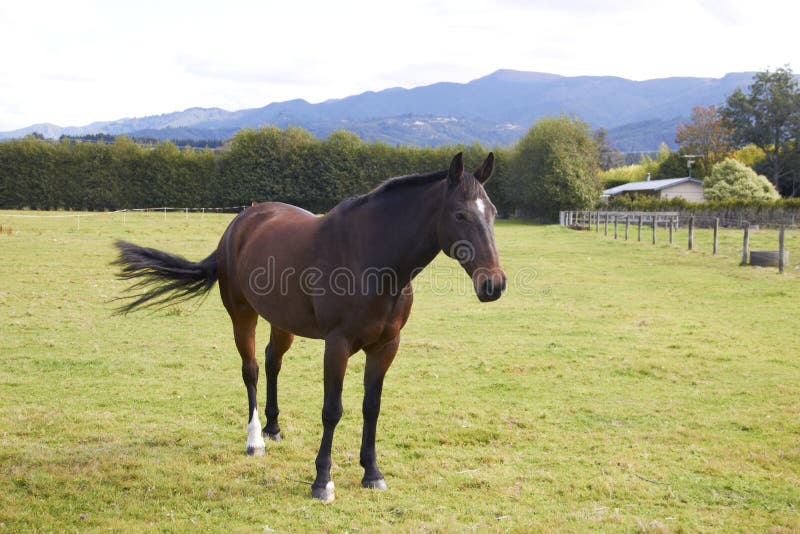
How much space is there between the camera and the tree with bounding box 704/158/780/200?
49812 millimetres

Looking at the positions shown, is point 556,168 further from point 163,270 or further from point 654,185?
point 163,270

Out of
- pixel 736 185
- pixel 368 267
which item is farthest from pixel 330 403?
pixel 736 185

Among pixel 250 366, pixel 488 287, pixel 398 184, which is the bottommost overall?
pixel 250 366

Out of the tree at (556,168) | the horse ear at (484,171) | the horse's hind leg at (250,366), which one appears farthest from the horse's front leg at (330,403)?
the tree at (556,168)

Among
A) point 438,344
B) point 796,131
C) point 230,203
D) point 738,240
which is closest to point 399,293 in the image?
point 438,344

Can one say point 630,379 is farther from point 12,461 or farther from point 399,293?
point 12,461

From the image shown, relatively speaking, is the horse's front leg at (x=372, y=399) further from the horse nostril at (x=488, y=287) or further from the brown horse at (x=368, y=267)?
the horse nostril at (x=488, y=287)

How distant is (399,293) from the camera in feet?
14.5

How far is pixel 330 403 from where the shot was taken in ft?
14.8

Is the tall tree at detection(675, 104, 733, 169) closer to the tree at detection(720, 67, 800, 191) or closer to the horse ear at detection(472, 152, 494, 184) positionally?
the tree at detection(720, 67, 800, 191)

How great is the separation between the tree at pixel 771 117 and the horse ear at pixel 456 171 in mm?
78853

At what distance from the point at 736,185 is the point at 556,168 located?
1472 centimetres

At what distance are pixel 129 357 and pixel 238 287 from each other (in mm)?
3649

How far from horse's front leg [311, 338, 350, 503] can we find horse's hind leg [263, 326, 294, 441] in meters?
→ 1.25
